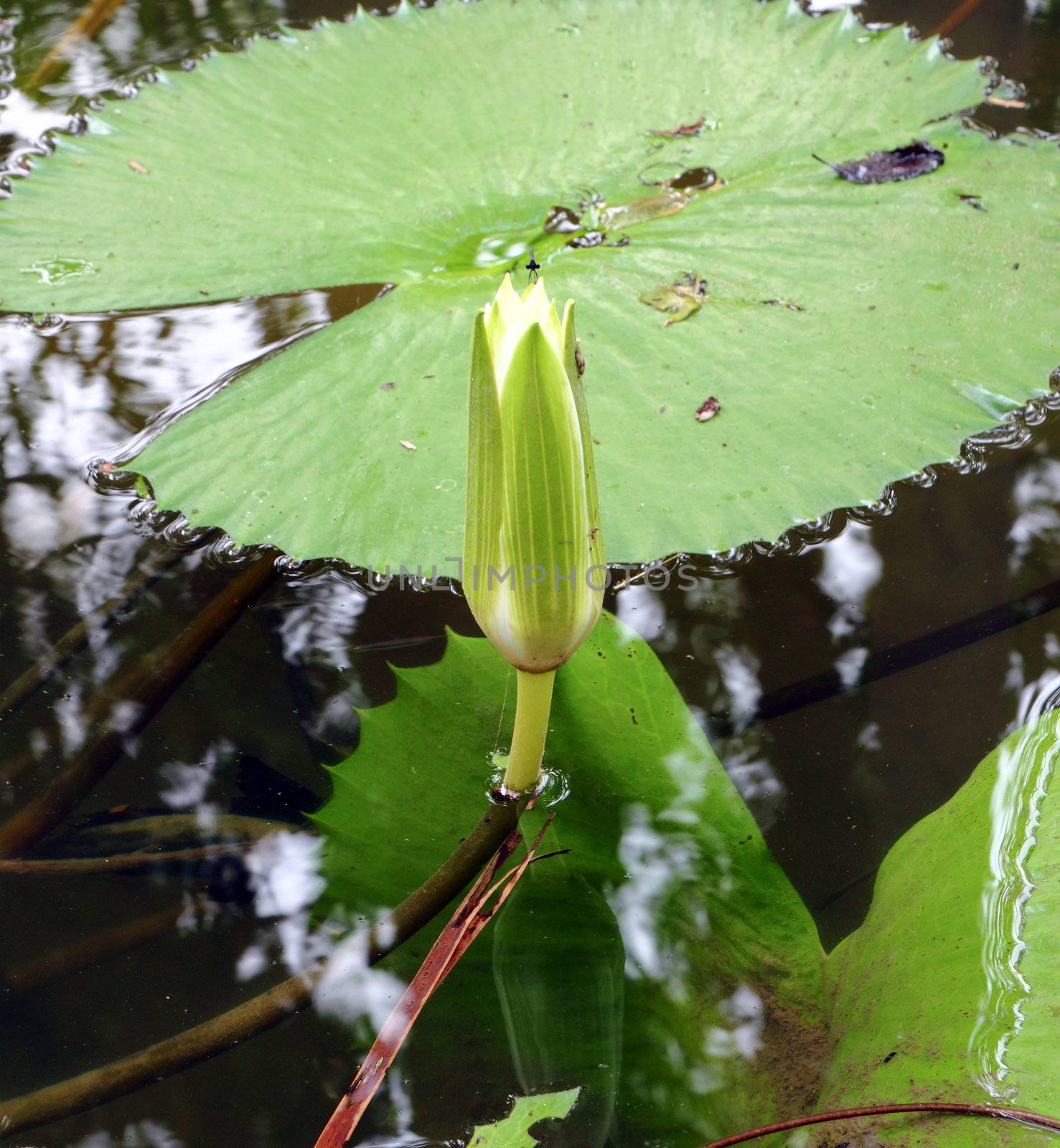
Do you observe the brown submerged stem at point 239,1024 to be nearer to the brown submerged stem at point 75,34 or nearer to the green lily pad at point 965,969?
the green lily pad at point 965,969

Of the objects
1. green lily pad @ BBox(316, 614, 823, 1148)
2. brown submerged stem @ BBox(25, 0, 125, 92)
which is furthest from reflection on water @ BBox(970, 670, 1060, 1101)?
brown submerged stem @ BBox(25, 0, 125, 92)

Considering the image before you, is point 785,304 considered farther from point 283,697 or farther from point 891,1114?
point 891,1114

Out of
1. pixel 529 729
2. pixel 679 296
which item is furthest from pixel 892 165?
pixel 529 729

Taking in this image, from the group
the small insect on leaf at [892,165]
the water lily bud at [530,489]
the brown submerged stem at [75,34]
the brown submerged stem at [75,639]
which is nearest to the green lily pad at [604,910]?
the water lily bud at [530,489]

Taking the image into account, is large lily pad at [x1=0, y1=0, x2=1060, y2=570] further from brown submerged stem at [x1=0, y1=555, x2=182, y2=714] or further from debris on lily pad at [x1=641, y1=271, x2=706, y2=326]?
brown submerged stem at [x1=0, y1=555, x2=182, y2=714]

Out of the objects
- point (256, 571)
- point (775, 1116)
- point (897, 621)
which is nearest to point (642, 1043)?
point (775, 1116)

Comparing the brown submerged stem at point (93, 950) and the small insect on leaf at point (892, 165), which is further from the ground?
the small insect on leaf at point (892, 165)
